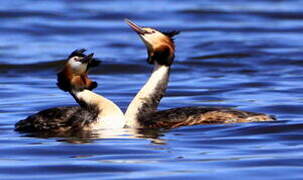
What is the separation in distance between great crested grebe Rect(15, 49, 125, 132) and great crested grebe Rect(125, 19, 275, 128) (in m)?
0.36

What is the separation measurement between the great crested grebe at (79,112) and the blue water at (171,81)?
0.33 metres

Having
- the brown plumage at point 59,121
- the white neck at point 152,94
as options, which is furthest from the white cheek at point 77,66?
the white neck at point 152,94

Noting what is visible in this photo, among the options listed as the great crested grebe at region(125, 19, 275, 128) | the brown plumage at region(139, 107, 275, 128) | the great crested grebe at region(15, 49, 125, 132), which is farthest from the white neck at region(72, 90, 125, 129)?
the brown plumage at region(139, 107, 275, 128)

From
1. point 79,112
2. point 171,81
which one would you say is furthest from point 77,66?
point 171,81

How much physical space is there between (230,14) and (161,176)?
959 inches

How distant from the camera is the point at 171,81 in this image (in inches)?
901

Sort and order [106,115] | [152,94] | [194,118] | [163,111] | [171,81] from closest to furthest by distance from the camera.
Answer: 1. [106,115]
2. [194,118]
3. [163,111]
4. [152,94]
5. [171,81]

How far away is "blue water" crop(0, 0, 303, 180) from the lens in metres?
12.5

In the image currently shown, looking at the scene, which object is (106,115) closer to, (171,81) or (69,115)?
(69,115)

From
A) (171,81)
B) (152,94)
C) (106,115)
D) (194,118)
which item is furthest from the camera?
(171,81)

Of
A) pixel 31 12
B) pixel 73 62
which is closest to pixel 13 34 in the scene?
pixel 31 12

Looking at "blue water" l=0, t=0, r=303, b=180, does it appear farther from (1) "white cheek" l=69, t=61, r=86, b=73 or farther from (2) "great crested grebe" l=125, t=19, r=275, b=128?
(1) "white cheek" l=69, t=61, r=86, b=73

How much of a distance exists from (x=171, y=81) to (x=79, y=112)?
759 cm

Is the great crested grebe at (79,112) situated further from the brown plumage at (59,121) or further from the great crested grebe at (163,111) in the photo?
the great crested grebe at (163,111)
